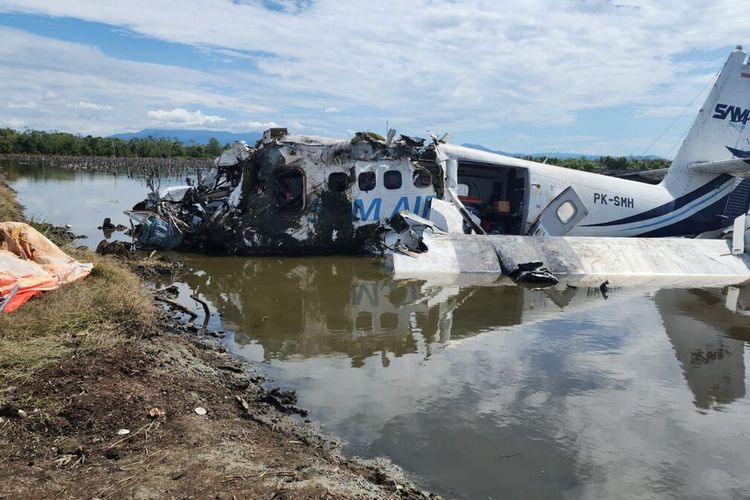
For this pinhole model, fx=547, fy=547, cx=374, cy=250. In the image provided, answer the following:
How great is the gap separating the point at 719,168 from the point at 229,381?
50.4 ft

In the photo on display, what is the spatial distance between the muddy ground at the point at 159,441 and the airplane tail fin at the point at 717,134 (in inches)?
598

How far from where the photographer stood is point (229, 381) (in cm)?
560

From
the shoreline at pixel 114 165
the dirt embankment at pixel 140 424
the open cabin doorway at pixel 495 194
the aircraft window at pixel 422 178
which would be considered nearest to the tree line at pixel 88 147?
the shoreline at pixel 114 165

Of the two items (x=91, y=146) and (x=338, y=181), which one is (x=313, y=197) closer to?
(x=338, y=181)

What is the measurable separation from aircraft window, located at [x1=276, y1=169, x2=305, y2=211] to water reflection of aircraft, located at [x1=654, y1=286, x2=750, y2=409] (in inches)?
321

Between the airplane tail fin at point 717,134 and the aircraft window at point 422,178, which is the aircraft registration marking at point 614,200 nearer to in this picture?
the airplane tail fin at point 717,134

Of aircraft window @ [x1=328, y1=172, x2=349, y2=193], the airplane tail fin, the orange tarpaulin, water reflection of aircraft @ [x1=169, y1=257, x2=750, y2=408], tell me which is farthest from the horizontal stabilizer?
the orange tarpaulin

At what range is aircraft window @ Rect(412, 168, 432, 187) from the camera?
44.9 feet

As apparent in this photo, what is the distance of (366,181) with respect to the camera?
1357cm

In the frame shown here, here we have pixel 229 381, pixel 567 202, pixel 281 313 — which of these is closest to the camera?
pixel 229 381

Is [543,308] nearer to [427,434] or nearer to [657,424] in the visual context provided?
[657,424]

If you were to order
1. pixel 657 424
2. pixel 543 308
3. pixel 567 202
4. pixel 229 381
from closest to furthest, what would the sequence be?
pixel 657 424 < pixel 229 381 < pixel 543 308 < pixel 567 202

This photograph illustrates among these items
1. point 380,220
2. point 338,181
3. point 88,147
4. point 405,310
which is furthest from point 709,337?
point 88,147

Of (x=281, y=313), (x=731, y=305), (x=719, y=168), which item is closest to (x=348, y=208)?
(x=281, y=313)
